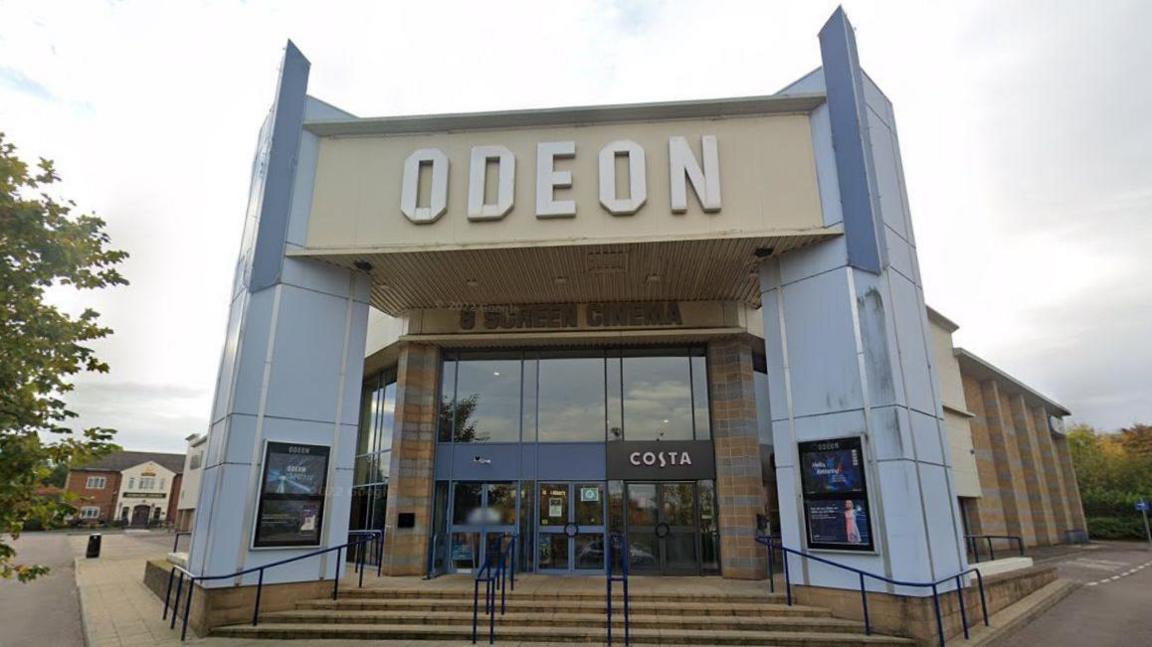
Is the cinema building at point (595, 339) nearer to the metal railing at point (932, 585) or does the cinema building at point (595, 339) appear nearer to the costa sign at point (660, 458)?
the costa sign at point (660, 458)

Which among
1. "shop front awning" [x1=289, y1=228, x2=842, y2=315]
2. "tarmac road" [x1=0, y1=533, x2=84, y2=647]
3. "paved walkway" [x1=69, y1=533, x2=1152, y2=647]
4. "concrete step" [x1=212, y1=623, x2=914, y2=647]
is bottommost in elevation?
"tarmac road" [x1=0, y1=533, x2=84, y2=647]

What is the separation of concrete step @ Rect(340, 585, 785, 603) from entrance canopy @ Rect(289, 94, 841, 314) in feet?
18.9

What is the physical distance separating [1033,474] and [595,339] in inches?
966

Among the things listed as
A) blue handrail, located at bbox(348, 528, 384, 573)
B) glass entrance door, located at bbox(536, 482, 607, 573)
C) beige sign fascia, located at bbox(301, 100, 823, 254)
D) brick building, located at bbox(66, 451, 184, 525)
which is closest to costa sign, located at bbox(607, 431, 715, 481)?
glass entrance door, located at bbox(536, 482, 607, 573)

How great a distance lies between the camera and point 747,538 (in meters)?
13.1

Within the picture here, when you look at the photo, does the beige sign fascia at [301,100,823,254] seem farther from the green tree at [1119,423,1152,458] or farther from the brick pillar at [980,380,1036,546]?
the green tree at [1119,423,1152,458]

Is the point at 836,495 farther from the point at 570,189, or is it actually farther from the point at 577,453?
the point at 570,189

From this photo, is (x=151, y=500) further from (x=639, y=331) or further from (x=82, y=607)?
(x=639, y=331)

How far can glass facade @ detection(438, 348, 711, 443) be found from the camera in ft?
47.8

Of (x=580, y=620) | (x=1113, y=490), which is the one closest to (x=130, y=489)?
(x=580, y=620)

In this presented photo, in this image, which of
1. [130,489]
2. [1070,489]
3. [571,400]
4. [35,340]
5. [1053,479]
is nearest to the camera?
[35,340]

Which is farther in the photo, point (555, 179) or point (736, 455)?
point (736, 455)

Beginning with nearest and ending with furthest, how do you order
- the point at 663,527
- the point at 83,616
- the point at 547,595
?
the point at 547,595
the point at 83,616
the point at 663,527

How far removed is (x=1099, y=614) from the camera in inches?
439
